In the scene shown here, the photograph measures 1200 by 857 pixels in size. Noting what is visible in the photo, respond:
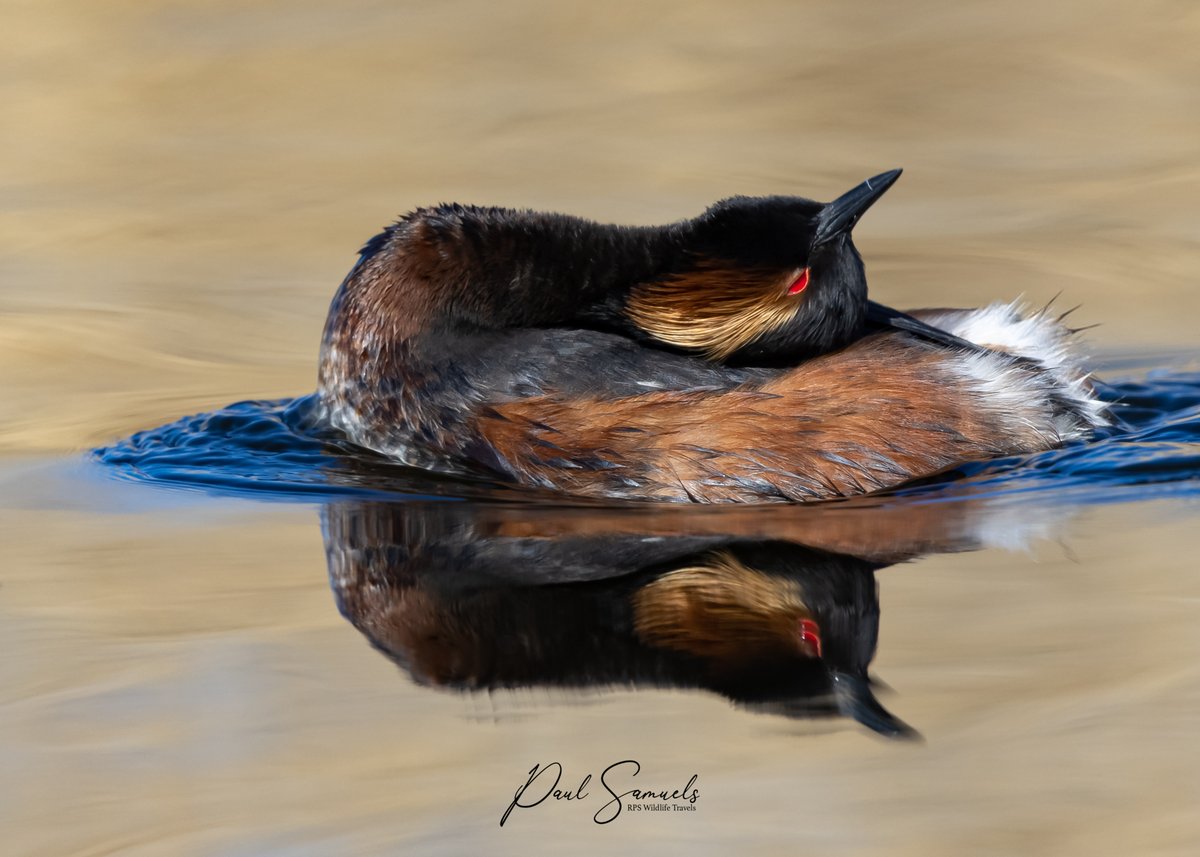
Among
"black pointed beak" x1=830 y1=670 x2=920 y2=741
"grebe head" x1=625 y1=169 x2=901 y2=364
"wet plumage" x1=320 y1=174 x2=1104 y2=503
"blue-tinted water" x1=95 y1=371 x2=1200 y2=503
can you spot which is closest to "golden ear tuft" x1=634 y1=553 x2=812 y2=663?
"black pointed beak" x1=830 y1=670 x2=920 y2=741

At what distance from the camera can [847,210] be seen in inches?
239

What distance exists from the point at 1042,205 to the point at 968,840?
6.72 meters

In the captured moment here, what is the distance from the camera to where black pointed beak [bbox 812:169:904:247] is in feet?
19.9

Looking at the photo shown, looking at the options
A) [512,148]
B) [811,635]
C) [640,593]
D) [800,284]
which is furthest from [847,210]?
[512,148]

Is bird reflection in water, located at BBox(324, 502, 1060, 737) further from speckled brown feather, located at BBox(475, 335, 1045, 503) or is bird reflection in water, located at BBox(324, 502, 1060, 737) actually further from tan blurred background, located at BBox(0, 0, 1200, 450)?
tan blurred background, located at BBox(0, 0, 1200, 450)

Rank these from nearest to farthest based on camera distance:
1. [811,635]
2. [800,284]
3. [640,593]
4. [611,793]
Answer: [611,793] < [811,635] < [640,593] < [800,284]

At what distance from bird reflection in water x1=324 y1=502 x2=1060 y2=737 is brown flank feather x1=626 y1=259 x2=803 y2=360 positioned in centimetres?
86

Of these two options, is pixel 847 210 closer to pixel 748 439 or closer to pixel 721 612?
pixel 748 439

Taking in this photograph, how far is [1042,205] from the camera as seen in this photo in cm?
985

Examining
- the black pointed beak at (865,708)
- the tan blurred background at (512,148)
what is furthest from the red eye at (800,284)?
the tan blurred background at (512,148)

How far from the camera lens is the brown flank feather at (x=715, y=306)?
20.5 ft

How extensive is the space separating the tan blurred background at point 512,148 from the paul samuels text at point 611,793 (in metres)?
3.71

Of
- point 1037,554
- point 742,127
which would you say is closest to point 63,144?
point 742,127

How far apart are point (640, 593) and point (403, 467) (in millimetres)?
1693
